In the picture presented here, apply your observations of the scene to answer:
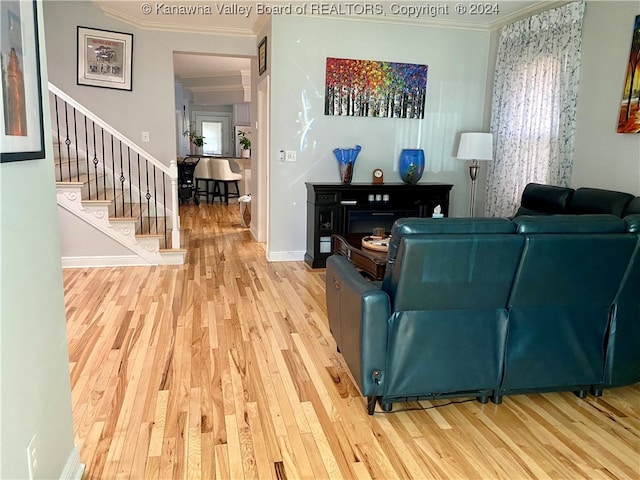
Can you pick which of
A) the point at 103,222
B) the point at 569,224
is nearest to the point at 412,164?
the point at 569,224

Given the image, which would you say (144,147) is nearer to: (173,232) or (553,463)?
(173,232)

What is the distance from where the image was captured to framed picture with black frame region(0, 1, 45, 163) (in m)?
1.28

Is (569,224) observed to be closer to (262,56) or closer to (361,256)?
(361,256)

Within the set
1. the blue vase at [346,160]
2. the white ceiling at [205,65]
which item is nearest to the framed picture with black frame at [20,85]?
the blue vase at [346,160]

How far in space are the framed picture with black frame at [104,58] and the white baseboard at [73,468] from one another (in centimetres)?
523

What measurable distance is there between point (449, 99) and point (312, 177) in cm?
193

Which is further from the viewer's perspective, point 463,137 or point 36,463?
point 463,137

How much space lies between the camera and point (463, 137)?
5.21 meters

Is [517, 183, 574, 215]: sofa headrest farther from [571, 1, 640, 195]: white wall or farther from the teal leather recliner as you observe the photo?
the teal leather recliner

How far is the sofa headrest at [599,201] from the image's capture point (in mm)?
3471

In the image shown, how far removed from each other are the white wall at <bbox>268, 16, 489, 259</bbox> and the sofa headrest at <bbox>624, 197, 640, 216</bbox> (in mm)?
2743

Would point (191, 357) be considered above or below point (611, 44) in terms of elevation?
below

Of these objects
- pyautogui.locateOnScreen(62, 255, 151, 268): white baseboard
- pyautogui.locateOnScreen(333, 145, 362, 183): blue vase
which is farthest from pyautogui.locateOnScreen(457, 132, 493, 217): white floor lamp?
pyautogui.locateOnScreen(62, 255, 151, 268): white baseboard

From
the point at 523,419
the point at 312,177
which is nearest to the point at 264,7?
the point at 312,177
